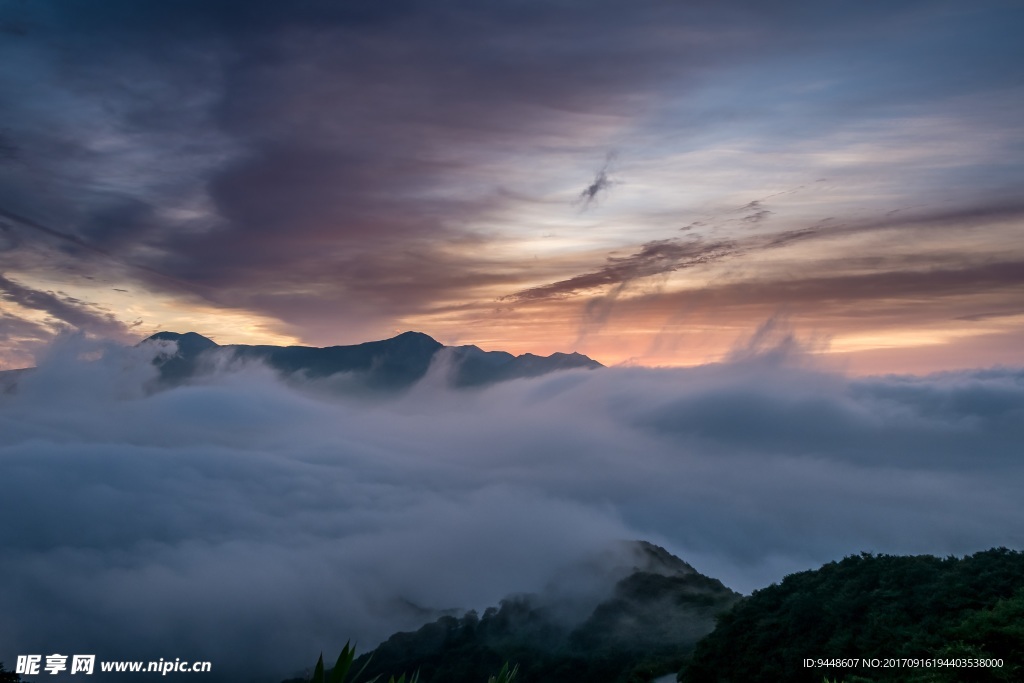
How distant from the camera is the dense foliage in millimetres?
24234

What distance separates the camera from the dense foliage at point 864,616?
2423cm

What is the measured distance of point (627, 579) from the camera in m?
113

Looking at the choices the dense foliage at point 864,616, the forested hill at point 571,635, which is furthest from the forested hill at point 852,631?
the forested hill at point 571,635

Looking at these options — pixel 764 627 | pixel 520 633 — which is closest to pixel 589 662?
pixel 520 633

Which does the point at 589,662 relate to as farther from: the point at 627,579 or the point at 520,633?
the point at 627,579

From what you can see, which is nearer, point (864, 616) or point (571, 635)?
point (864, 616)

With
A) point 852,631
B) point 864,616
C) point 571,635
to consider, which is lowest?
point 571,635

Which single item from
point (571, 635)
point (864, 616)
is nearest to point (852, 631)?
point (864, 616)

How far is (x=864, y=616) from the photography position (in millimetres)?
32375

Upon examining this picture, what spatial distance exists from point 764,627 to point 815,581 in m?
5.90

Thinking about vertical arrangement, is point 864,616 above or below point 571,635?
above

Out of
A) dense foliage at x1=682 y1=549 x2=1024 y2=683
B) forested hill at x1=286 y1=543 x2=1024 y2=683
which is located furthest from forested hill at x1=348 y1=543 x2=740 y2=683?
dense foliage at x1=682 y1=549 x2=1024 y2=683

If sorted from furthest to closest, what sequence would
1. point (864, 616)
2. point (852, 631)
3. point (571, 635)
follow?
1. point (571, 635)
2. point (864, 616)
3. point (852, 631)

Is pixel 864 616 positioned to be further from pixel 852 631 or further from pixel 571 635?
pixel 571 635
